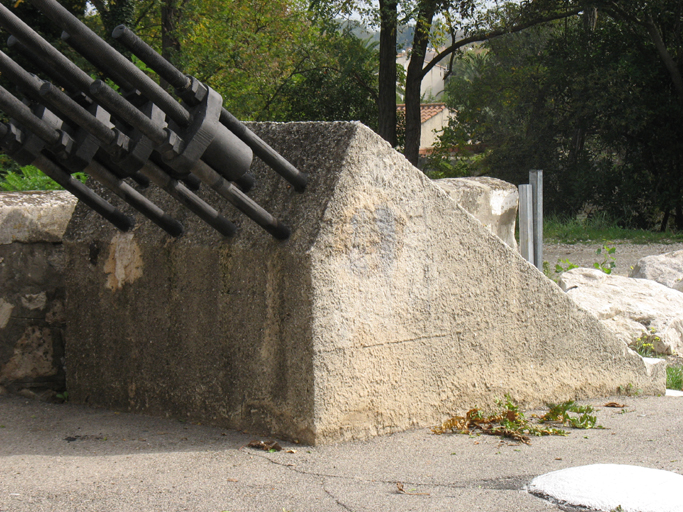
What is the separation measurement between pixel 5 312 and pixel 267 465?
5.85ft

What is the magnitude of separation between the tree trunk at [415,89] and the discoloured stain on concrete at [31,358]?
1187 centimetres

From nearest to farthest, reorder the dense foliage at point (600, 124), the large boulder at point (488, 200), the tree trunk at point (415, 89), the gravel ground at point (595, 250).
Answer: the large boulder at point (488, 200) → the gravel ground at point (595, 250) → the tree trunk at point (415, 89) → the dense foliage at point (600, 124)

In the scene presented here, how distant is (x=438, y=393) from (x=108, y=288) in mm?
1535

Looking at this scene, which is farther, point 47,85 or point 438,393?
point 438,393

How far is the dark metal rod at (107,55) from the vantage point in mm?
2025

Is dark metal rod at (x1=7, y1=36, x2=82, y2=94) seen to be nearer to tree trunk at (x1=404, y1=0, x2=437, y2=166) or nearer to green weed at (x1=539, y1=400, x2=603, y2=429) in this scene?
green weed at (x1=539, y1=400, x2=603, y2=429)

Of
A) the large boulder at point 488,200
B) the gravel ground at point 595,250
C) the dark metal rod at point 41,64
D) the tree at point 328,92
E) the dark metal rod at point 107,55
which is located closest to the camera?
the dark metal rod at point 107,55

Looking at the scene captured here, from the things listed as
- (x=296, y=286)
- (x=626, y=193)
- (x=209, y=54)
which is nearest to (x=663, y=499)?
(x=296, y=286)

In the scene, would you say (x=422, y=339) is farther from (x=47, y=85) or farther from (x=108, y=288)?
(x=47, y=85)

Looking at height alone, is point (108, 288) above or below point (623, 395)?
above

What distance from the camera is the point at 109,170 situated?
2.65 metres

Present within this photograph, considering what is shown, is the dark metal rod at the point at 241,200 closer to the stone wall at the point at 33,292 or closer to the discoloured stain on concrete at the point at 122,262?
the discoloured stain on concrete at the point at 122,262

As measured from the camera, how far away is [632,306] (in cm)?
577

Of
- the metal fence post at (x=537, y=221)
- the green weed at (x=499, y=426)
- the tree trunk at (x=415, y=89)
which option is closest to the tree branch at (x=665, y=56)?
the tree trunk at (x=415, y=89)
